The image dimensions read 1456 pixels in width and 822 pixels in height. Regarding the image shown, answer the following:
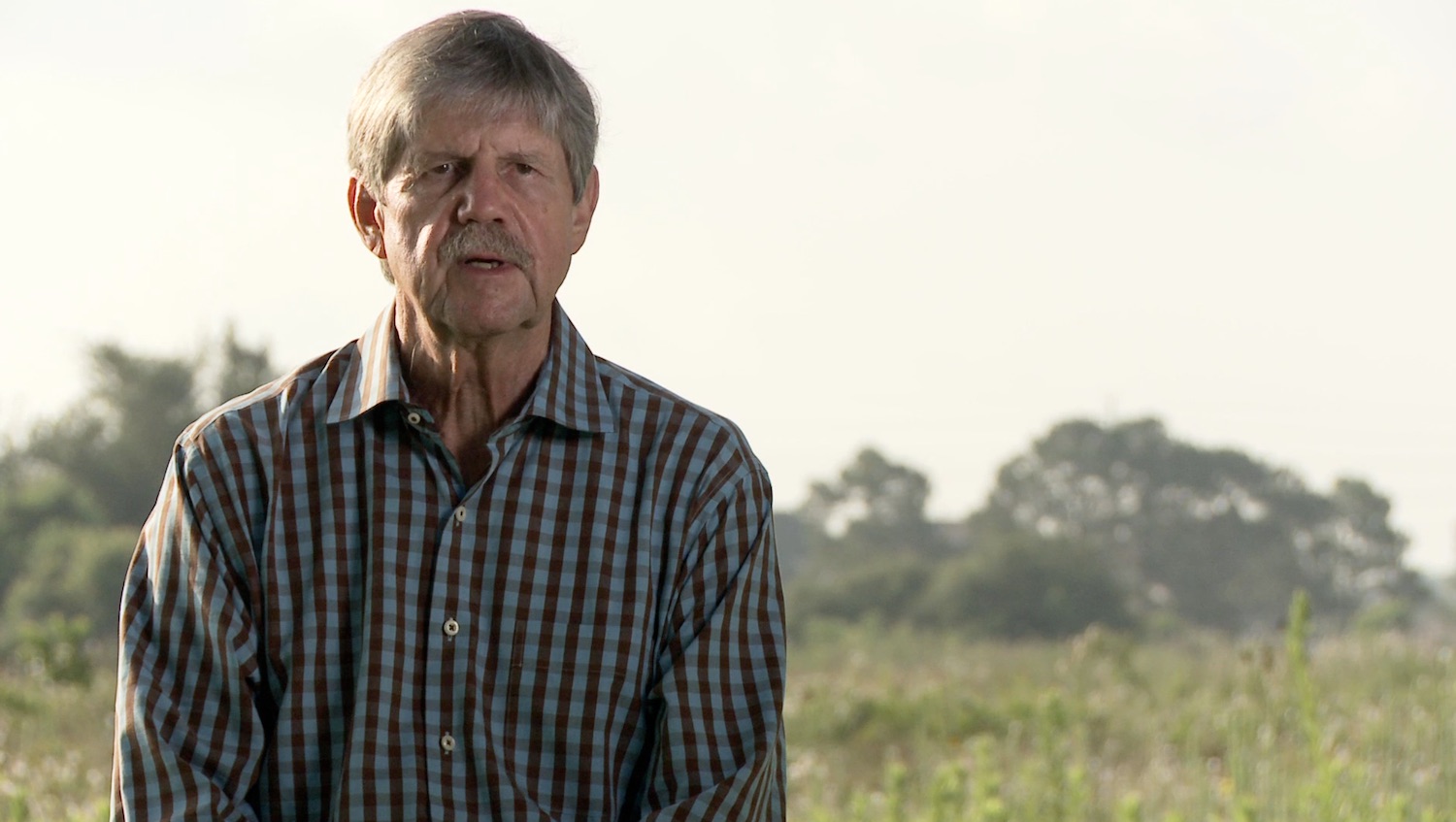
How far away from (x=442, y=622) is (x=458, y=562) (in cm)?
8

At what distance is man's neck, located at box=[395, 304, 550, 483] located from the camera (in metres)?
2.15

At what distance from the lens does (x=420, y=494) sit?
83.0 inches

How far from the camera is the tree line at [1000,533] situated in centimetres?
1900

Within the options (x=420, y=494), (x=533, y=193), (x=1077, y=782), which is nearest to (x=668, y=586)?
(x=420, y=494)

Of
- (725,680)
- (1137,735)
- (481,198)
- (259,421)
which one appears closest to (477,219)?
(481,198)

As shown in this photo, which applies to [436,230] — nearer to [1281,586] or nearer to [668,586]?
[668,586]

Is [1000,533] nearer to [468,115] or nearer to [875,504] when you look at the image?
[875,504]

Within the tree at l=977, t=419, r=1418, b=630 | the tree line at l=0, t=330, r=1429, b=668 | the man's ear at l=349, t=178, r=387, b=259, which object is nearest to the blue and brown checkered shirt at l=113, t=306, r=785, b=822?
the man's ear at l=349, t=178, r=387, b=259

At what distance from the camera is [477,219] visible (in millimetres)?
2006

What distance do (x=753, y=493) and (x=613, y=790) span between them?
0.43 metres

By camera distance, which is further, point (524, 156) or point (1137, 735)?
point (1137, 735)

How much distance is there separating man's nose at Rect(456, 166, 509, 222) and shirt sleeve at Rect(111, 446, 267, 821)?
0.48 metres

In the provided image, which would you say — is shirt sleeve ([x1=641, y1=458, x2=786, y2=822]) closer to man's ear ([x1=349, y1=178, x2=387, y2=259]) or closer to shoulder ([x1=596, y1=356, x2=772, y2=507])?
shoulder ([x1=596, y1=356, x2=772, y2=507])

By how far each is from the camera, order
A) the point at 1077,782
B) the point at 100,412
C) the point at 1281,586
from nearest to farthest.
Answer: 1. the point at 1077,782
2. the point at 100,412
3. the point at 1281,586
